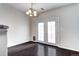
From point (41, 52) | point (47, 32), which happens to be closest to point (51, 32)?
point (47, 32)

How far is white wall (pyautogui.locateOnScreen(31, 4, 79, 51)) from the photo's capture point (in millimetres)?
3988

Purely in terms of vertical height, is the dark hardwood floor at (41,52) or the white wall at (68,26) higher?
the white wall at (68,26)

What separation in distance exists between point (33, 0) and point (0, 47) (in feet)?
2.56

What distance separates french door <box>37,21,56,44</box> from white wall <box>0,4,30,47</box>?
3.45 ft

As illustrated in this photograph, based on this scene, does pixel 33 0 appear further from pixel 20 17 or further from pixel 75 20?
pixel 20 17

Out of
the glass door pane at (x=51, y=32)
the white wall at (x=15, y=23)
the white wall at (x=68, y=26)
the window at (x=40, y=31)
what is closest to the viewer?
the white wall at (x=68, y=26)

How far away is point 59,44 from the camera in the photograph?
4797mm

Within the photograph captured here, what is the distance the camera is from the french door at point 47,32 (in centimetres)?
516

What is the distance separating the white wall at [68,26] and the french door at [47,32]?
48 centimetres

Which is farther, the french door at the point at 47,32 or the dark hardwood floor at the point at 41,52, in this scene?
the french door at the point at 47,32

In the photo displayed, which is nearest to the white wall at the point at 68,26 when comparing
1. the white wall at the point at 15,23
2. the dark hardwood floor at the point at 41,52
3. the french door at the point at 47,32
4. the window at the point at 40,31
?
the dark hardwood floor at the point at 41,52

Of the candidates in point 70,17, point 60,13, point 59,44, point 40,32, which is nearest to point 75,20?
point 70,17

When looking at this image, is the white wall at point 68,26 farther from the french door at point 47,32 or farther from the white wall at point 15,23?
the white wall at point 15,23

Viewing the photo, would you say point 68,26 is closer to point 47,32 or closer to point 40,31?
point 47,32
